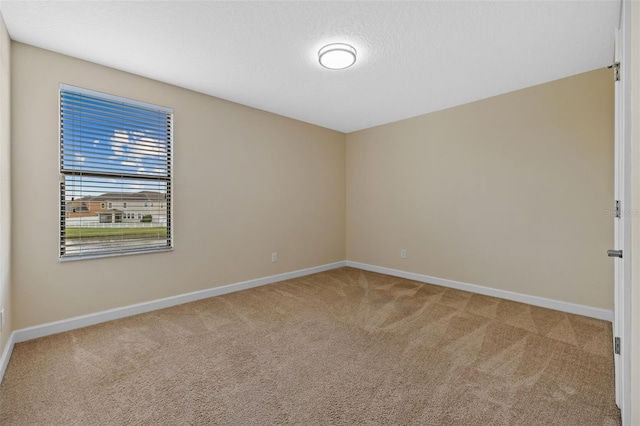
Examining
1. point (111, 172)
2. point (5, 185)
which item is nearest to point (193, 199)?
point (111, 172)

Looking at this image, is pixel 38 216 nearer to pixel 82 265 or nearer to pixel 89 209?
pixel 89 209

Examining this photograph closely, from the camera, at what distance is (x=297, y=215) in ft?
15.2

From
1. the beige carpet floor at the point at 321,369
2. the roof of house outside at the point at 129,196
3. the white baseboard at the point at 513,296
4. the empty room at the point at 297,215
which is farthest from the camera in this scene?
the white baseboard at the point at 513,296

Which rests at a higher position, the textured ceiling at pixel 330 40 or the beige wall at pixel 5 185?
the textured ceiling at pixel 330 40

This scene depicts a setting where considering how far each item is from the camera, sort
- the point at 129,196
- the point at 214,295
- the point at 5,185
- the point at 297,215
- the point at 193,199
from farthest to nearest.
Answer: the point at 297,215 < the point at 214,295 < the point at 193,199 < the point at 129,196 < the point at 5,185

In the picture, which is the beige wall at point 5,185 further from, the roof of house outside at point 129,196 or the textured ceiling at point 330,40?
the roof of house outside at point 129,196

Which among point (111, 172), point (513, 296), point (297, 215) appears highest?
point (111, 172)

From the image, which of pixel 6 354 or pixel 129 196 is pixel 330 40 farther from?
pixel 6 354

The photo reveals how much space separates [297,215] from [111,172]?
8.15ft

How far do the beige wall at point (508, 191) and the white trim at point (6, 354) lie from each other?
429cm

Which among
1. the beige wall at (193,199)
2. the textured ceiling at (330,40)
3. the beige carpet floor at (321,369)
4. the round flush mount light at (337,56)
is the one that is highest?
the textured ceiling at (330,40)

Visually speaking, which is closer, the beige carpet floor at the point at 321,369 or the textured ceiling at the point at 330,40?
the beige carpet floor at the point at 321,369

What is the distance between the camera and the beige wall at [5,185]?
2.05 meters

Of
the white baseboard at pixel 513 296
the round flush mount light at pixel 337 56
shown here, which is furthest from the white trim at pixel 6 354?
the white baseboard at pixel 513 296
